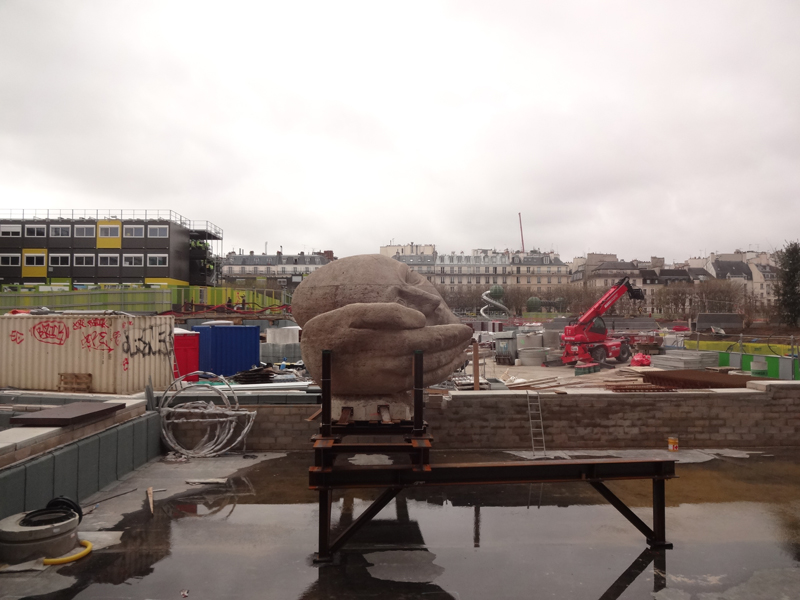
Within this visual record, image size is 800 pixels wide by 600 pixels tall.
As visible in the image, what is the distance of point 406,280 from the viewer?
9.64 m

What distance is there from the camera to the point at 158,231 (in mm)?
52031

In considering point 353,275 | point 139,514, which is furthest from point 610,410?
point 139,514

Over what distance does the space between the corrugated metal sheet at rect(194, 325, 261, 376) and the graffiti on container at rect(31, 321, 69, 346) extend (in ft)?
16.0

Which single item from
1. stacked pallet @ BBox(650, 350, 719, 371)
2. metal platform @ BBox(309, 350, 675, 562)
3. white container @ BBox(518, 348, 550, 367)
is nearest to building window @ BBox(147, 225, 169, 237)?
white container @ BBox(518, 348, 550, 367)

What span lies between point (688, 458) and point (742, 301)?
74.5 meters

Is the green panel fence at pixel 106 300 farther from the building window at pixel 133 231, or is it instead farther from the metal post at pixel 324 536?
the metal post at pixel 324 536

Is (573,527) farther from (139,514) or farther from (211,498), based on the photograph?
(139,514)

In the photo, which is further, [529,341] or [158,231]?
[158,231]

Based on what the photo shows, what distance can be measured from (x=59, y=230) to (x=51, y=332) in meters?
46.6

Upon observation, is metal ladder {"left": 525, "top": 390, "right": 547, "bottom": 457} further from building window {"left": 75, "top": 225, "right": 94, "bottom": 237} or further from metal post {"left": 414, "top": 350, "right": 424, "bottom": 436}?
building window {"left": 75, "top": 225, "right": 94, "bottom": 237}

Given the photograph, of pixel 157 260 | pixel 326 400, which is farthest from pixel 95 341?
pixel 157 260

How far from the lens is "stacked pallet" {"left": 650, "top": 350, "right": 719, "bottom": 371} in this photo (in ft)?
76.4

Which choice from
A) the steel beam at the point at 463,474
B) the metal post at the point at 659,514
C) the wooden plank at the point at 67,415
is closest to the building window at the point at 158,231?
the wooden plank at the point at 67,415

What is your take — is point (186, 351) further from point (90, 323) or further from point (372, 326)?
point (372, 326)
